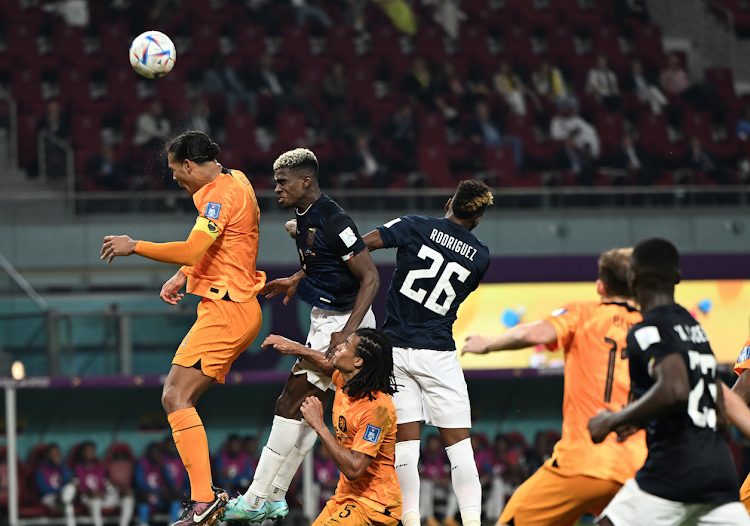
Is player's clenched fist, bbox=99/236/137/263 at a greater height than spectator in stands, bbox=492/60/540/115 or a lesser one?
lesser

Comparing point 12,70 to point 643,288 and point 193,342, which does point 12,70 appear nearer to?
point 193,342

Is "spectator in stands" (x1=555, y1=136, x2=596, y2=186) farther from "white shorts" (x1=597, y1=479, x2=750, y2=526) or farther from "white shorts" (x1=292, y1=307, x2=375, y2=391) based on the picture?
"white shorts" (x1=597, y1=479, x2=750, y2=526)

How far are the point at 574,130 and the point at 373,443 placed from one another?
12959 millimetres

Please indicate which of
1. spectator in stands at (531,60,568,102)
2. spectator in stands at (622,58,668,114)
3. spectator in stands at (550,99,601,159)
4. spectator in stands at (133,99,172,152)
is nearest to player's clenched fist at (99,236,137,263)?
spectator in stands at (133,99,172,152)

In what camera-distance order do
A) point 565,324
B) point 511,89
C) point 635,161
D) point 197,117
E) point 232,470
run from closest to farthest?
point 565,324
point 232,470
point 197,117
point 635,161
point 511,89

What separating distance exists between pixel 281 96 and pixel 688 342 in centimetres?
1335

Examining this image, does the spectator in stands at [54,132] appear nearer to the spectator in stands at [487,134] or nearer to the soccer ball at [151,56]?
the spectator in stands at [487,134]

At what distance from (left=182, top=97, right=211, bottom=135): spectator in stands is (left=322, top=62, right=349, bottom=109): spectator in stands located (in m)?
2.30

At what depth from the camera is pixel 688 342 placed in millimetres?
3938

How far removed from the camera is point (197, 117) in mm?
15156

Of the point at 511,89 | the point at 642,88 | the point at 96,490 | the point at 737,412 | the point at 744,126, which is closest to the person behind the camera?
the point at 737,412

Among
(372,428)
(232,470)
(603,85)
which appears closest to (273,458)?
(372,428)

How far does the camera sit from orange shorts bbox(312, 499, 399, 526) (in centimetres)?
538

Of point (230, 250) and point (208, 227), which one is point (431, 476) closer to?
point (230, 250)
